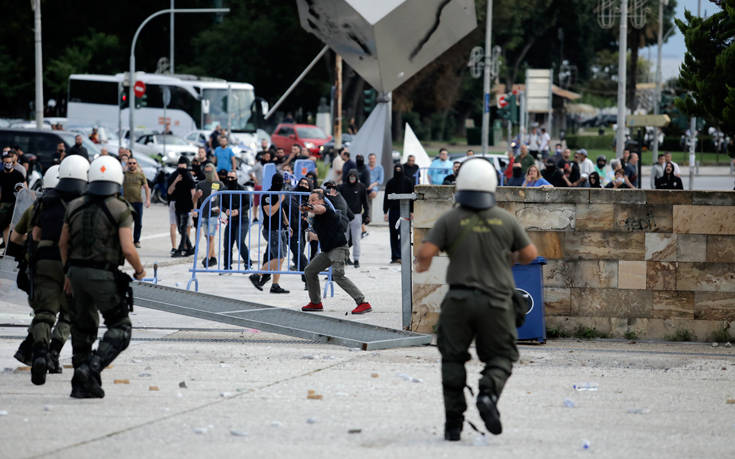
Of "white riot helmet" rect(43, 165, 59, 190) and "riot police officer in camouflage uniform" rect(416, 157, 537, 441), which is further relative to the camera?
"white riot helmet" rect(43, 165, 59, 190)

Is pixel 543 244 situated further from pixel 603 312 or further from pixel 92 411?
pixel 92 411

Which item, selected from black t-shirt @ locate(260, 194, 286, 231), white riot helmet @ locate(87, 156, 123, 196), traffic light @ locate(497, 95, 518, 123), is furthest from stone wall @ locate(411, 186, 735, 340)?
traffic light @ locate(497, 95, 518, 123)

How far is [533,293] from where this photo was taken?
1038 cm

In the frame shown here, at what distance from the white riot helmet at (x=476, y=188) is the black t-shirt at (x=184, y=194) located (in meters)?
12.3

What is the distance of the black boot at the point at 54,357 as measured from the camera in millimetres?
8531

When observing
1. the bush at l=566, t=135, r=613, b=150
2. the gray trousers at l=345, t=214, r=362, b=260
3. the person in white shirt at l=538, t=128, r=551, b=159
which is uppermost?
the bush at l=566, t=135, r=613, b=150

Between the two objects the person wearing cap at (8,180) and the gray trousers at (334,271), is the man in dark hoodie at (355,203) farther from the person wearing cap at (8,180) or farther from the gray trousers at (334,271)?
the person wearing cap at (8,180)

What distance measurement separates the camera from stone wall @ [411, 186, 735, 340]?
413 inches

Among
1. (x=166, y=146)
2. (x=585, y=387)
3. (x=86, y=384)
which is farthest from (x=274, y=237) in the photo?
(x=166, y=146)

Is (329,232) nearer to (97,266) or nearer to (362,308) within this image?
(362,308)

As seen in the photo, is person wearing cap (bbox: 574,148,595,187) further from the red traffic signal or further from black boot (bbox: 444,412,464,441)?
black boot (bbox: 444,412,464,441)

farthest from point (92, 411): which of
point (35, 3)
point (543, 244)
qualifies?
point (35, 3)

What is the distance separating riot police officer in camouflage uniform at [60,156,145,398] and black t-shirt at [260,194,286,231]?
633cm

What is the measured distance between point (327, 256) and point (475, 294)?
607 cm
